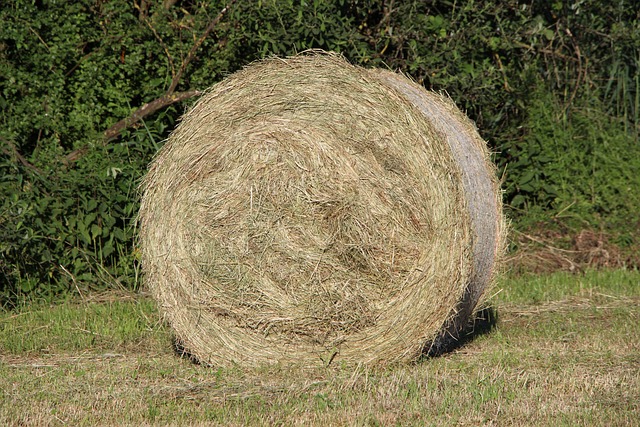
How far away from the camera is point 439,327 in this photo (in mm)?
6352

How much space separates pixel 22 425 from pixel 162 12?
522cm

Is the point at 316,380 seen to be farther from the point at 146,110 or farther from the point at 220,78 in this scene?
the point at 220,78

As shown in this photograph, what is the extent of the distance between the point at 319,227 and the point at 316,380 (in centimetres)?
98

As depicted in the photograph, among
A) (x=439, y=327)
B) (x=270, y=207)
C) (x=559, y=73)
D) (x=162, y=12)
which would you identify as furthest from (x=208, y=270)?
(x=559, y=73)

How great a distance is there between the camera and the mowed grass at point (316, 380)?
17.6ft

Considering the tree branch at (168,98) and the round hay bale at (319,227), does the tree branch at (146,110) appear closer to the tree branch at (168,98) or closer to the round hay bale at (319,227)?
the tree branch at (168,98)

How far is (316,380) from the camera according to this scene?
6082mm

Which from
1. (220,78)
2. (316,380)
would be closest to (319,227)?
(316,380)

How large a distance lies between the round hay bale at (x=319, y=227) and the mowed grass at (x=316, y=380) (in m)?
0.25

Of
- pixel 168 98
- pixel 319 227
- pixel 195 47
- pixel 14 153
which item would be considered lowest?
pixel 14 153

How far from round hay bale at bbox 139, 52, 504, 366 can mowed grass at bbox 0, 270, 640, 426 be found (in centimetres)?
25

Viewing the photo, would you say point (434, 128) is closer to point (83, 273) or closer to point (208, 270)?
point (208, 270)

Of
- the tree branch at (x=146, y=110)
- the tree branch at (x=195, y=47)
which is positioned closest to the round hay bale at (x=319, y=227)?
the tree branch at (x=146, y=110)

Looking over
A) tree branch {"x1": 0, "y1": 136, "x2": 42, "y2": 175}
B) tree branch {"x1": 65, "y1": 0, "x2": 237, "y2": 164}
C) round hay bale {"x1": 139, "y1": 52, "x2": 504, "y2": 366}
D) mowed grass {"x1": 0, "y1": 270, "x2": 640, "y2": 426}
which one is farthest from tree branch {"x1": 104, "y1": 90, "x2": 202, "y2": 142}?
round hay bale {"x1": 139, "y1": 52, "x2": 504, "y2": 366}
